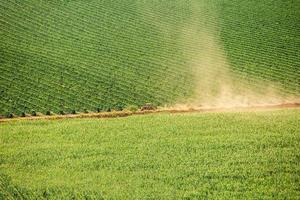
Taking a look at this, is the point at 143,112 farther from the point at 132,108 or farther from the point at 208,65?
the point at 208,65

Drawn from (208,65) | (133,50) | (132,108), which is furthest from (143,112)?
(208,65)

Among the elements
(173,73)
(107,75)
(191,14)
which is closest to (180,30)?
(191,14)

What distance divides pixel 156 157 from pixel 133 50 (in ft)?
37.8

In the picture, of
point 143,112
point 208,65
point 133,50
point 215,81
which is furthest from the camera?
point 133,50

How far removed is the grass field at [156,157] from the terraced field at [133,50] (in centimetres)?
320

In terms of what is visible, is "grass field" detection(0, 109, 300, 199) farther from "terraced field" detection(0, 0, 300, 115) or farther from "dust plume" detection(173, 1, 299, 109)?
"terraced field" detection(0, 0, 300, 115)

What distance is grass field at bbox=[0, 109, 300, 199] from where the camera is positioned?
15.8 metres

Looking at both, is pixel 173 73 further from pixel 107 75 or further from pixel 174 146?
pixel 174 146

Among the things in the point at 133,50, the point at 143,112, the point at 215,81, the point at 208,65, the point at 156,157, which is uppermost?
Answer: the point at 208,65

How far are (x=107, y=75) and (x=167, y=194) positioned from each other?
11.4 meters

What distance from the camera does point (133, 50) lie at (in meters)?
27.2

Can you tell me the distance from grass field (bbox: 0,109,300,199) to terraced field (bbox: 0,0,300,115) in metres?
3.20

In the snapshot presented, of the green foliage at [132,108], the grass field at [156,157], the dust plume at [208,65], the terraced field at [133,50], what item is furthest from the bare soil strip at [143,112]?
the grass field at [156,157]

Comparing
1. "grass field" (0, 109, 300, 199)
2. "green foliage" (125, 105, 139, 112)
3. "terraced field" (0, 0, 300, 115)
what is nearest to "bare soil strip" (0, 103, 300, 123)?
"green foliage" (125, 105, 139, 112)
